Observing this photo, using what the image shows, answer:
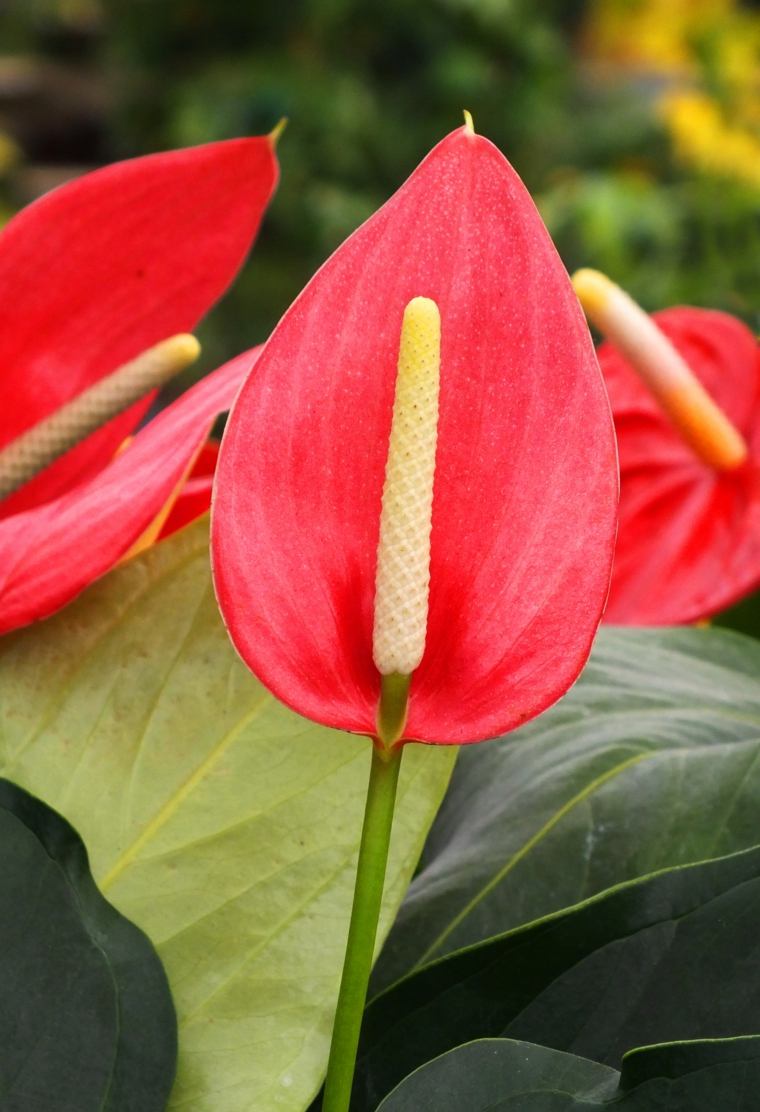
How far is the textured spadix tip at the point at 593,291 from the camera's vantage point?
1.44 feet

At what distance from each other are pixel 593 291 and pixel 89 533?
0.76 ft

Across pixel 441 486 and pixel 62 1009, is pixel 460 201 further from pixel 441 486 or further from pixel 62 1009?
pixel 62 1009

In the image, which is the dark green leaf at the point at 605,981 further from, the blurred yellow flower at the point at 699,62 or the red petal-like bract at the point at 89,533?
the blurred yellow flower at the point at 699,62

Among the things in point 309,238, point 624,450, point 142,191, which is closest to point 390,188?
point 309,238

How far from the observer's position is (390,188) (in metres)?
2.93

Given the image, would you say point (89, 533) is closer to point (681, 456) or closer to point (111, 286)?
point (111, 286)

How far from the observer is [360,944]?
0.22 metres

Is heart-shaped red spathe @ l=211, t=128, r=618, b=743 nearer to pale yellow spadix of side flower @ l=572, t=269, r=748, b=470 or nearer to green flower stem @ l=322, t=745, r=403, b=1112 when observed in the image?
green flower stem @ l=322, t=745, r=403, b=1112

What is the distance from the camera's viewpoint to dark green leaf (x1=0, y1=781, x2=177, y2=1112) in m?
0.23

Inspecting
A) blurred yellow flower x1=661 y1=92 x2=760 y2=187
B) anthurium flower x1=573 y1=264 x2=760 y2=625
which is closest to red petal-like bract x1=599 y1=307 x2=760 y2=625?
anthurium flower x1=573 y1=264 x2=760 y2=625

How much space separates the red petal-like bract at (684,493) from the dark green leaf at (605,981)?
212 mm

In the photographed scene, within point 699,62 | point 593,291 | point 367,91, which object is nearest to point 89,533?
point 593,291

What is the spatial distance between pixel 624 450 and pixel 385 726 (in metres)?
0.34

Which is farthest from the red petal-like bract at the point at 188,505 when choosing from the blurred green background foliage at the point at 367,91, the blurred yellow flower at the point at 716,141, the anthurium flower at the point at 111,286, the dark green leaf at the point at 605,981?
the blurred green background foliage at the point at 367,91
